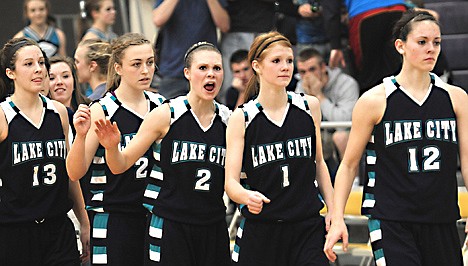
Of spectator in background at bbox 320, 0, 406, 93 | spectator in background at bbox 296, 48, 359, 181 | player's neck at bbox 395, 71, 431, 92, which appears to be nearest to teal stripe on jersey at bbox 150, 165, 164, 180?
player's neck at bbox 395, 71, 431, 92

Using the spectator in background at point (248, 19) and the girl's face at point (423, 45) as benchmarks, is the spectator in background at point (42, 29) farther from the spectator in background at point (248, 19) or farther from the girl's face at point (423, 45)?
the girl's face at point (423, 45)

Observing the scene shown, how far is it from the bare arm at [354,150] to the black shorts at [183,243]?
821mm

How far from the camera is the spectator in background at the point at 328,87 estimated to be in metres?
9.45

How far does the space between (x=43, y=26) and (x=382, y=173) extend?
18.4 ft

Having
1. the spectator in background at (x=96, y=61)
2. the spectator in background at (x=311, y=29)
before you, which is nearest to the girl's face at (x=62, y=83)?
the spectator in background at (x=96, y=61)

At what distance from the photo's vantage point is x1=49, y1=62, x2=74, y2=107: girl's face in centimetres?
796

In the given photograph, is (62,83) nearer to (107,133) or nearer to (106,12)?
(107,133)

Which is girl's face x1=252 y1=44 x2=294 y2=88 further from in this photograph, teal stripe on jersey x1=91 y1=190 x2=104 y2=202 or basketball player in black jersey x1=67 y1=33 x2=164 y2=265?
teal stripe on jersey x1=91 y1=190 x2=104 y2=202

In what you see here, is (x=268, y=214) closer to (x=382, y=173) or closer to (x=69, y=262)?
(x=382, y=173)

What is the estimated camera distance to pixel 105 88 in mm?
7793

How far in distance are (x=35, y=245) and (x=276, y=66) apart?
6.50 ft

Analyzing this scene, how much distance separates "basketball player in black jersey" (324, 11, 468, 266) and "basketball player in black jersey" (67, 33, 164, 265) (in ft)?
4.75

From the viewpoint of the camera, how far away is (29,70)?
270 inches

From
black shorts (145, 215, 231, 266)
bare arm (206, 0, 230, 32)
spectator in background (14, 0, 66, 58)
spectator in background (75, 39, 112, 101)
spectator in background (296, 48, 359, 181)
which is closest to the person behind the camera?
black shorts (145, 215, 231, 266)
